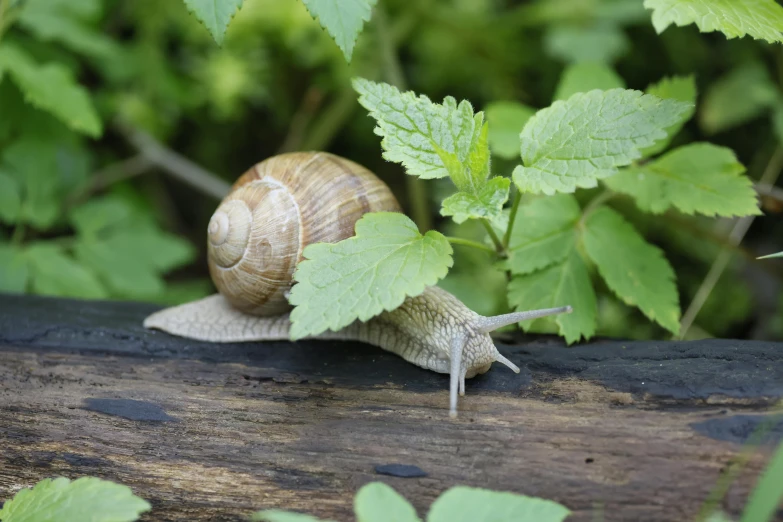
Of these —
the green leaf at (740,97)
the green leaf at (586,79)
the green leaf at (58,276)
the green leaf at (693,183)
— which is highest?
the green leaf at (740,97)

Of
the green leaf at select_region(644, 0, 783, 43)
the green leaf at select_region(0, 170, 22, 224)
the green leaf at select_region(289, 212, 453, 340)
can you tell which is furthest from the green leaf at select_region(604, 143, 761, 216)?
the green leaf at select_region(0, 170, 22, 224)

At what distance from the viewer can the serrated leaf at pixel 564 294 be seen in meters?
2.24

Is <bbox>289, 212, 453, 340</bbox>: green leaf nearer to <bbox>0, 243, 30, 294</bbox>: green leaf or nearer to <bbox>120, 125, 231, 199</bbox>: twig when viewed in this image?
<bbox>0, 243, 30, 294</bbox>: green leaf

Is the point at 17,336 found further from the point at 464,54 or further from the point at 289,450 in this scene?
the point at 464,54

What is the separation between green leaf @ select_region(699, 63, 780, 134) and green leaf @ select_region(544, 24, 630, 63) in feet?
1.91

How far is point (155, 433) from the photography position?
6.68 ft

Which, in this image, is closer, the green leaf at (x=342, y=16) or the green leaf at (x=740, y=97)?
the green leaf at (x=342, y=16)

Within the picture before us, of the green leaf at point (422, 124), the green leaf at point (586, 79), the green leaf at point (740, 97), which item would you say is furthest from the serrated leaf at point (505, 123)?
the green leaf at point (740, 97)

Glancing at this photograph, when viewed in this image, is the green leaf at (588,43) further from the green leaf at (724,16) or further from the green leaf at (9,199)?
the green leaf at (9,199)

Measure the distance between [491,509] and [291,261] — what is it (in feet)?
3.86

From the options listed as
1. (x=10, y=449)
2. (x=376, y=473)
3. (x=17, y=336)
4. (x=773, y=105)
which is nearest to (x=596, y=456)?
(x=376, y=473)

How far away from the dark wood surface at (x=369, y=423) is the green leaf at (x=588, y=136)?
602 mm

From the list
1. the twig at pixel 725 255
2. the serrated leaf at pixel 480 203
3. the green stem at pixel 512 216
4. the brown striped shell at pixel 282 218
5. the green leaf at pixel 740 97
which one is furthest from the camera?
the green leaf at pixel 740 97

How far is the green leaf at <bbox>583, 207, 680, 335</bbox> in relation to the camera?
7.47ft
